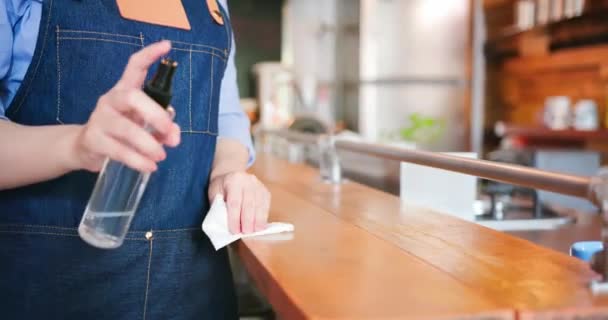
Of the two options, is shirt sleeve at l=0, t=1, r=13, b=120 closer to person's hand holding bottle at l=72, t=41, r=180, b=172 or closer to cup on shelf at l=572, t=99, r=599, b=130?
person's hand holding bottle at l=72, t=41, r=180, b=172

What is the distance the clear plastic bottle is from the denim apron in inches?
8.8

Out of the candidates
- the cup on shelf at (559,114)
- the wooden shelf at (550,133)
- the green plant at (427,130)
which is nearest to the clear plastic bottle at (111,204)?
the wooden shelf at (550,133)

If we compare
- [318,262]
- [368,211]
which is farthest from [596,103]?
[318,262]

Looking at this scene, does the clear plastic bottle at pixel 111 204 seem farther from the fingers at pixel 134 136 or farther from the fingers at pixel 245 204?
the fingers at pixel 245 204

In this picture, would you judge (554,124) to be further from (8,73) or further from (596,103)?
(8,73)

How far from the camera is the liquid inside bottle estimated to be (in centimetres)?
69

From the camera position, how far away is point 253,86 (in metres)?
8.22

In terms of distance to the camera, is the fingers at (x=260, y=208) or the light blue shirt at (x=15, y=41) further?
the fingers at (x=260, y=208)

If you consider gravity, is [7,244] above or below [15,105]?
below

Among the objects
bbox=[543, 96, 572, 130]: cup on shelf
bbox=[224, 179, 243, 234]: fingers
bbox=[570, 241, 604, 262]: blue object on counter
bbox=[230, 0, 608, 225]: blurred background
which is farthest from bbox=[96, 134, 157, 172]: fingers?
bbox=[543, 96, 572, 130]: cup on shelf

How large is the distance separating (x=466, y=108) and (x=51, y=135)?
5044 mm

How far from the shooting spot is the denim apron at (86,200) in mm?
908

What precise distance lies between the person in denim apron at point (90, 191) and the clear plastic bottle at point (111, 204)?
11cm

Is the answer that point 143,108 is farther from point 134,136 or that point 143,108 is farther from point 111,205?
point 111,205
